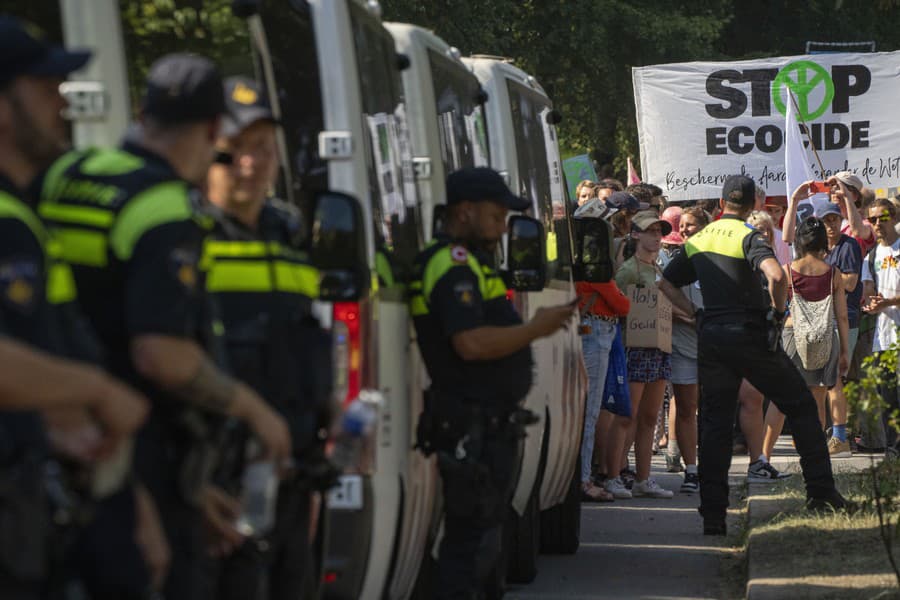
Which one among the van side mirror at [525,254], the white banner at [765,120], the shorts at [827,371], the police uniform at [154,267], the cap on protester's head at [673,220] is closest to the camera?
the police uniform at [154,267]

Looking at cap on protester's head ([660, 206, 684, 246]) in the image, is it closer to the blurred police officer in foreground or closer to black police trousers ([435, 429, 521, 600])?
black police trousers ([435, 429, 521, 600])

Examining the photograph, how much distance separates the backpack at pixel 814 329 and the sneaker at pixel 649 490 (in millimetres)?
2098

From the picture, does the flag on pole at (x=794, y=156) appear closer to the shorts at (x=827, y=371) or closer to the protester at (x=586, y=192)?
the shorts at (x=827, y=371)

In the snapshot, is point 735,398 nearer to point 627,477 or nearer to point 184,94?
point 627,477

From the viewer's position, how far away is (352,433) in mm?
4891

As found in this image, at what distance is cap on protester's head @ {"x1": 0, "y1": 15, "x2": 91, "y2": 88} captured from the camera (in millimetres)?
3537

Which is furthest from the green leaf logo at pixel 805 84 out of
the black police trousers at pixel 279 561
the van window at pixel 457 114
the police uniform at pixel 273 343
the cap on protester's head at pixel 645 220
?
the police uniform at pixel 273 343

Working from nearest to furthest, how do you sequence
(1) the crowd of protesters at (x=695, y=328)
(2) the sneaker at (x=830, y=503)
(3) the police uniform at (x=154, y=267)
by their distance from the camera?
(3) the police uniform at (x=154, y=267), (2) the sneaker at (x=830, y=503), (1) the crowd of protesters at (x=695, y=328)

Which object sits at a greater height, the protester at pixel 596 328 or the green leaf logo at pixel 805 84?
the green leaf logo at pixel 805 84

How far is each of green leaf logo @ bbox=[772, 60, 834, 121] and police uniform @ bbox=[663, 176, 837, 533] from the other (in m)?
9.80

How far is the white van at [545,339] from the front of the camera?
30.7 feet

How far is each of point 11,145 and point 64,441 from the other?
55 cm

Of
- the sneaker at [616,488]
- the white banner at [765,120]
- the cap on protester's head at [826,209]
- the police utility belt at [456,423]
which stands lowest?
the sneaker at [616,488]

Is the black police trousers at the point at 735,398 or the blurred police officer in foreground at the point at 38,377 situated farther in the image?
the black police trousers at the point at 735,398
